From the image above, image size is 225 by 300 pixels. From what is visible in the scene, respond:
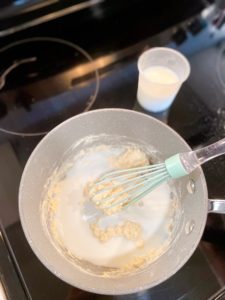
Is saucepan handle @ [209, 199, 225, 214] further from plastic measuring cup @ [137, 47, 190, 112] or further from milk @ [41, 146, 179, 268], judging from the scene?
plastic measuring cup @ [137, 47, 190, 112]

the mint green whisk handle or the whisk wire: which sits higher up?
the mint green whisk handle

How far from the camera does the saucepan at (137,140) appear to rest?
57cm

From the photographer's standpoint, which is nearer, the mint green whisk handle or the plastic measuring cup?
the mint green whisk handle

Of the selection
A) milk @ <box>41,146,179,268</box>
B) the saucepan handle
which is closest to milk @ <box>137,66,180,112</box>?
milk @ <box>41,146,179,268</box>

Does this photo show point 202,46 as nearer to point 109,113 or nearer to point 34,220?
point 109,113

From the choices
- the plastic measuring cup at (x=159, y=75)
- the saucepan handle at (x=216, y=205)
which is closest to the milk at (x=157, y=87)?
the plastic measuring cup at (x=159, y=75)

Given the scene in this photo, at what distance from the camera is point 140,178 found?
0.64 meters

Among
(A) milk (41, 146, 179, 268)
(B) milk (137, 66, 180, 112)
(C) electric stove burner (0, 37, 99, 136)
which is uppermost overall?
(C) electric stove burner (0, 37, 99, 136)

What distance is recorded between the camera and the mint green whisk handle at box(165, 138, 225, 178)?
0.59 m

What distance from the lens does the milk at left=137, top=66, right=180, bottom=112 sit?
0.75 meters

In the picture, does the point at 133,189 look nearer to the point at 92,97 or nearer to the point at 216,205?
the point at 216,205

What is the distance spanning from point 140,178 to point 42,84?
308 mm

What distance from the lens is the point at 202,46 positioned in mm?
887

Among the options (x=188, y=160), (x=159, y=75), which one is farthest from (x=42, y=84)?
(x=188, y=160)
